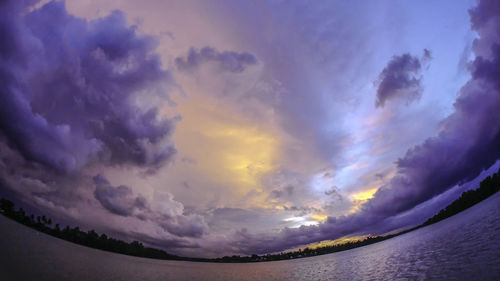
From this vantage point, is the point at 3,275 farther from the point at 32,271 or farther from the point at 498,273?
the point at 498,273

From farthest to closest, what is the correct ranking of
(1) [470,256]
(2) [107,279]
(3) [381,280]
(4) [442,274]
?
(2) [107,279] < (3) [381,280] < (1) [470,256] < (4) [442,274]

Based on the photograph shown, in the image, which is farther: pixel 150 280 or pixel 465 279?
pixel 150 280

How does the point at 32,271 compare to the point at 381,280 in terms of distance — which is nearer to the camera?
the point at 381,280

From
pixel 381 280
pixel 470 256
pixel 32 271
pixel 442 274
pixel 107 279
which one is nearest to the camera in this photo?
pixel 442 274

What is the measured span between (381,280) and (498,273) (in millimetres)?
18451

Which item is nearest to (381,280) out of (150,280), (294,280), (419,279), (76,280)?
(419,279)

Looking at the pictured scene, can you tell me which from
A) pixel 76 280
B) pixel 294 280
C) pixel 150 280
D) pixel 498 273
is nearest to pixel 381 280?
pixel 498 273

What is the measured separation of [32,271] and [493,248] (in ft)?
292

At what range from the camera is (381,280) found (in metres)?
39.1

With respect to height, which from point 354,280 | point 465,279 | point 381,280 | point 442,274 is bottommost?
point 354,280

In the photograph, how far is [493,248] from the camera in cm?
3628

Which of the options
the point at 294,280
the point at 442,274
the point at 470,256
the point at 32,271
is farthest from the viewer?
the point at 294,280

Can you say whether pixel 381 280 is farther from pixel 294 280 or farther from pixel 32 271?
pixel 32 271

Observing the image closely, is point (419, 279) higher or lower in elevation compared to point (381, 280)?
higher
